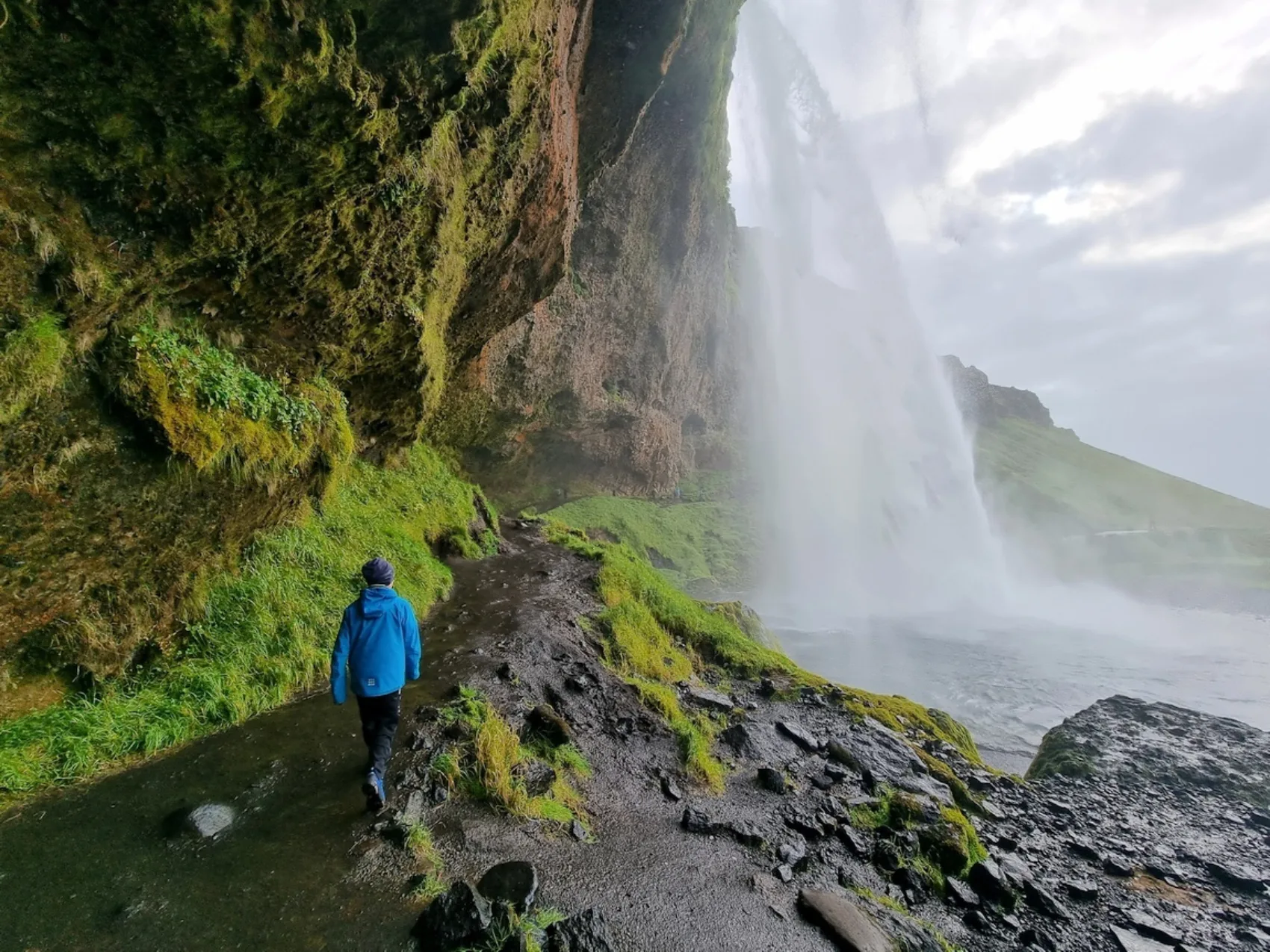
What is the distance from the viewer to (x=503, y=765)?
17.0ft

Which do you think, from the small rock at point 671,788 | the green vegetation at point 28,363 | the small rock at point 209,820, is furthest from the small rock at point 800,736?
the green vegetation at point 28,363

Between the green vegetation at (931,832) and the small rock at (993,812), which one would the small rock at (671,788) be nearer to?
the green vegetation at (931,832)

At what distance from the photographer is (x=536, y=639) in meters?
9.25

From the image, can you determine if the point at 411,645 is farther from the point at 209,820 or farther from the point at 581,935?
the point at 581,935

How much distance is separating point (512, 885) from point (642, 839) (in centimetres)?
183

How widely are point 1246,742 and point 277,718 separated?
17.6m

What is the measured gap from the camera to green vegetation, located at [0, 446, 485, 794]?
458 cm

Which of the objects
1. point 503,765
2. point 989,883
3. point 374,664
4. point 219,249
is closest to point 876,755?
point 989,883

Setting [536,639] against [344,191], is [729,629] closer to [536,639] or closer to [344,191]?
[536,639]

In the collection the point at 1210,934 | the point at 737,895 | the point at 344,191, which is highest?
the point at 344,191

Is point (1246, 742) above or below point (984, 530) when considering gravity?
below

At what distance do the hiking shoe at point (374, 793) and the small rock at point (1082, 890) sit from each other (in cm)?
710

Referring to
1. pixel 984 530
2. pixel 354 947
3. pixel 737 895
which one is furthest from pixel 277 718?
pixel 984 530

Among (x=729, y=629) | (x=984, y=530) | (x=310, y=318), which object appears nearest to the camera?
(x=310, y=318)
